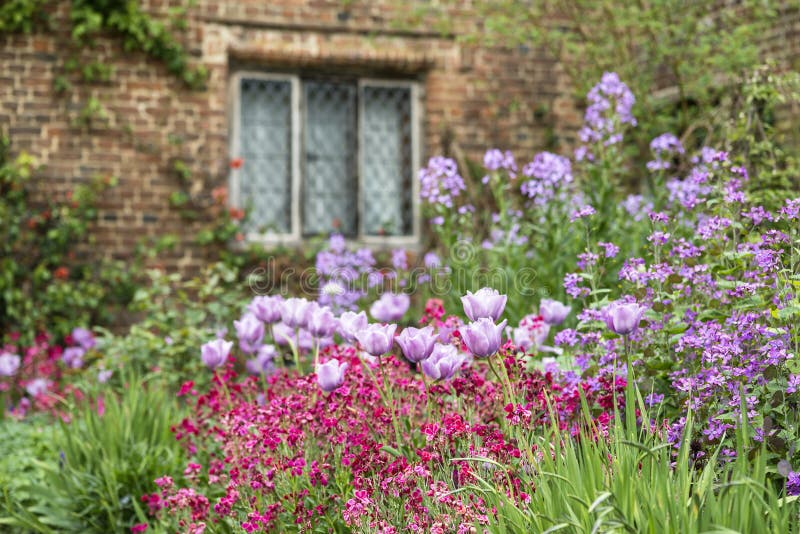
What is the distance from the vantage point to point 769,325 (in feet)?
9.05

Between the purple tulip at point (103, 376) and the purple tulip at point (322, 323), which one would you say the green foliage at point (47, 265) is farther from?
the purple tulip at point (322, 323)

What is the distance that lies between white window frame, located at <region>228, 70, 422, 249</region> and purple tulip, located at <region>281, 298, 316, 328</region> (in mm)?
4534

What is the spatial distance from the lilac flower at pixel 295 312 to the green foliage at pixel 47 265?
4297mm

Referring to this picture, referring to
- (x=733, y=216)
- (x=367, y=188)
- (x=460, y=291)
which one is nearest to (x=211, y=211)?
(x=367, y=188)

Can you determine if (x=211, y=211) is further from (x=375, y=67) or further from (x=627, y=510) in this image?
(x=627, y=510)

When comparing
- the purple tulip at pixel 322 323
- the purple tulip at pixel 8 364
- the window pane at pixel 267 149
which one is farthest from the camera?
the window pane at pixel 267 149

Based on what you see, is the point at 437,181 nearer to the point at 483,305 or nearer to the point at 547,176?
the point at 547,176

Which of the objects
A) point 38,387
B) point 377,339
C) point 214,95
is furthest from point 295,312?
point 214,95

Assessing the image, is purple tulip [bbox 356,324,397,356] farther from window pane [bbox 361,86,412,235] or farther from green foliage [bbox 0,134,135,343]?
window pane [bbox 361,86,412,235]

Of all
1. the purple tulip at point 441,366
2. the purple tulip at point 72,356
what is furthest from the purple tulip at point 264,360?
the purple tulip at point 72,356

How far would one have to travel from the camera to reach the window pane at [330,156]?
8180 mm

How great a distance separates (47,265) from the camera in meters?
7.39

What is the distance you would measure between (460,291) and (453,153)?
355 centimetres

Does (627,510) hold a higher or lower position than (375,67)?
lower
